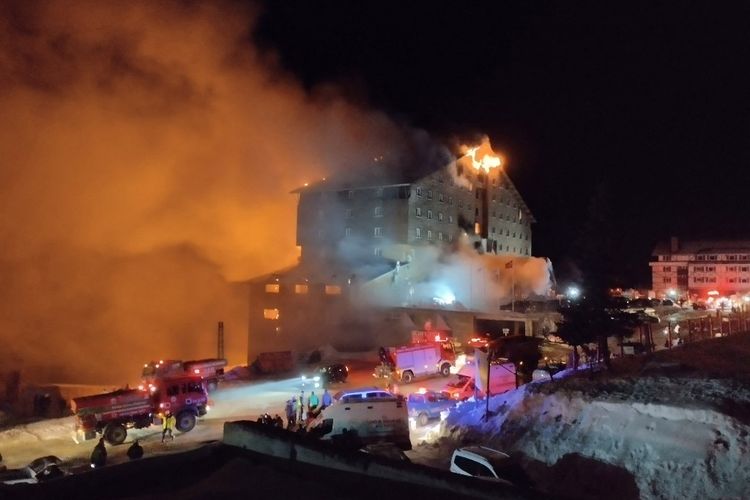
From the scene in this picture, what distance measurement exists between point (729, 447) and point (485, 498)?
6420 millimetres

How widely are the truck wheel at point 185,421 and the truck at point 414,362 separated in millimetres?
9363

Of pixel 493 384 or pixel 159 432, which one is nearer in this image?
pixel 159 432

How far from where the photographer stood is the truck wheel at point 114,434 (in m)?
17.5

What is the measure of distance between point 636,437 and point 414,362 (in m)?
15.4

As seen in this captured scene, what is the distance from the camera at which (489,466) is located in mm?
9914

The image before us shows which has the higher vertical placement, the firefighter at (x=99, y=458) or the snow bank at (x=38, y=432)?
the firefighter at (x=99, y=458)

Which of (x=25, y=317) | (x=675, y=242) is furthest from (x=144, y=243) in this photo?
(x=675, y=242)

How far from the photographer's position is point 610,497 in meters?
9.98

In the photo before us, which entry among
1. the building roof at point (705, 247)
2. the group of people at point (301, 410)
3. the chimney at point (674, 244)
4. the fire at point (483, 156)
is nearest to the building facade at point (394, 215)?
the fire at point (483, 156)

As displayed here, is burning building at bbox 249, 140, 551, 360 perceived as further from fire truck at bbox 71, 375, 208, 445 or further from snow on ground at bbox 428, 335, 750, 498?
snow on ground at bbox 428, 335, 750, 498

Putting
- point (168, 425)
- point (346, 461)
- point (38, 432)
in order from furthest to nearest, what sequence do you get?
point (38, 432) < point (168, 425) < point (346, 461)

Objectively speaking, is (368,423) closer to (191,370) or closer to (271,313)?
(191,370)

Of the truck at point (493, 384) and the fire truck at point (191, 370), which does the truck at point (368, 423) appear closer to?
the truck at point (493, 384)

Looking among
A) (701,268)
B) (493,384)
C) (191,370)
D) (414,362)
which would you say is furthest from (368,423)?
(701,268)
